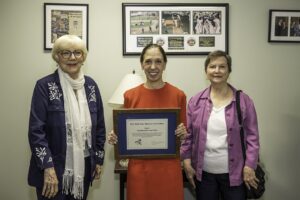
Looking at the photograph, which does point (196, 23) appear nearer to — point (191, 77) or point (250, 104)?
point (191, 77)

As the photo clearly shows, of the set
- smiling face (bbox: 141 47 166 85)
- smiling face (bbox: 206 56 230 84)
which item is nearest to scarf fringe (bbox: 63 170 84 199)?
smiling face (bbox: 141 47 166 85)

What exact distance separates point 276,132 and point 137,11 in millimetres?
1581

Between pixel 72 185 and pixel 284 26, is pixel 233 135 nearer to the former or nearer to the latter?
pixel 72 185

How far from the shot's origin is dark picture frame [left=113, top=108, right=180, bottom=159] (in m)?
1.88

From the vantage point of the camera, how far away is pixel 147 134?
1916 mm

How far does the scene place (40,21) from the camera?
8.64 feet

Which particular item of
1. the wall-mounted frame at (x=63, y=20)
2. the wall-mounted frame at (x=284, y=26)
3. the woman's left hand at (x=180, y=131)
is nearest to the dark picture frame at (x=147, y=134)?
the woman's left hand at (x=180, y=131)

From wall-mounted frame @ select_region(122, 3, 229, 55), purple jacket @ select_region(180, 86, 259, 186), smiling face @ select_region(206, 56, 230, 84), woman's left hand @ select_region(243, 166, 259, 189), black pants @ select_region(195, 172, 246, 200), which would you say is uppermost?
wall-mounted frame @ select_region(122, 3, 229, 55)

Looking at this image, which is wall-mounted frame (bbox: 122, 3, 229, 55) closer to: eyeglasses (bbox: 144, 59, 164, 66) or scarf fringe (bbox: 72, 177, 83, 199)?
eyeglasses (bbox: 144, 59, 164, 66)

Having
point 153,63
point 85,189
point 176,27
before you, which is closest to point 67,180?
point 85,189

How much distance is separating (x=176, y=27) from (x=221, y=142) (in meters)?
1.15

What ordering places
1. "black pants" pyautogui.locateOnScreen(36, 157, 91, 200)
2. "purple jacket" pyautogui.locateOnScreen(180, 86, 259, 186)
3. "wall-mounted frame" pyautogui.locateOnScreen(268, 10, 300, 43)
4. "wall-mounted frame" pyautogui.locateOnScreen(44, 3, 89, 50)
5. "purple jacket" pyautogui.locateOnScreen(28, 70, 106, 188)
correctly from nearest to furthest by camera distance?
"purple jacket" pyautogui.locateOnScreen(28, 70, 106, 188) → "black pants" pyautogui.locateOnScreen(36, 157, 91, 200) → "purple jacket" pyautogui.locateOnScreen(180, 86, 259, 186) → "wall-mounted frame" pyautogui.locateOnScreen(44, 3, 89, 50) → "wall-mounted frame" pyautogui.locateOnScreen(268, 10, 300, 43)

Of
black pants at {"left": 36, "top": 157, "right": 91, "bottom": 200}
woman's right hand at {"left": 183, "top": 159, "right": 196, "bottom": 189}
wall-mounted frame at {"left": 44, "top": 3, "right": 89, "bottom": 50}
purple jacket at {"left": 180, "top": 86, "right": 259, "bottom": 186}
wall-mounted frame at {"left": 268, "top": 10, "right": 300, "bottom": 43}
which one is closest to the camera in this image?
black pants at {"left": 36, "top": 157, "right": 91, "bottom": 200}

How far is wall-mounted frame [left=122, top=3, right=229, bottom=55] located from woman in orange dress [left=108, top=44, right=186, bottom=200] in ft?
2.50
